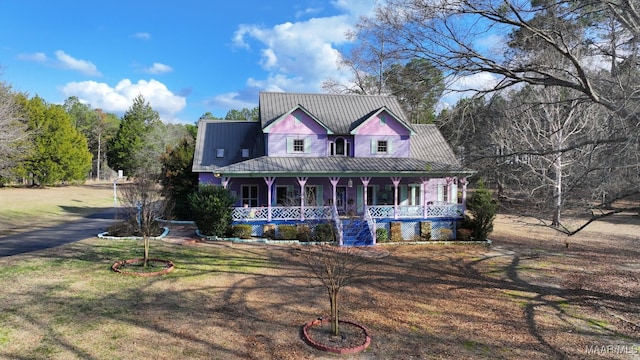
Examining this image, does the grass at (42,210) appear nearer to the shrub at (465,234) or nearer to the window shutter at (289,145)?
the window shutter at (289,145)

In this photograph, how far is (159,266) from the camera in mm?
12969

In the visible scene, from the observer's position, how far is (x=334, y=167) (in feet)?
68.5

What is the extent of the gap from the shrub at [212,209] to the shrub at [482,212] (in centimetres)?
1326

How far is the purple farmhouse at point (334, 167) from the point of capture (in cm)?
2006

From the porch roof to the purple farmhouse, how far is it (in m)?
0.05

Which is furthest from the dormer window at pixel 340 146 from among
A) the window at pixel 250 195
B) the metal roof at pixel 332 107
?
the window at pixel 250 195

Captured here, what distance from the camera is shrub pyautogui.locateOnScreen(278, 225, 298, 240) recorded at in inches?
761

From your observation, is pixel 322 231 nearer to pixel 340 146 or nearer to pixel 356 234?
pixel 356 234

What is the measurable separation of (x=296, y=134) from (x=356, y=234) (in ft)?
23.4

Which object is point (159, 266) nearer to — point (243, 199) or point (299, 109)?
point (243, 199)

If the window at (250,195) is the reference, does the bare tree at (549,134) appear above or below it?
above

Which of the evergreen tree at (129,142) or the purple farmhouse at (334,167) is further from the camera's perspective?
the evergreen tree at (129,142)

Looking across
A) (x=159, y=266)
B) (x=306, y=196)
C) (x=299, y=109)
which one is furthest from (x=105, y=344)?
(x=299, y=109)

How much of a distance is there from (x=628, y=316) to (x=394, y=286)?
6331mm
